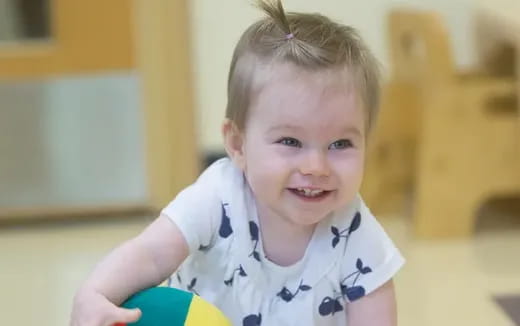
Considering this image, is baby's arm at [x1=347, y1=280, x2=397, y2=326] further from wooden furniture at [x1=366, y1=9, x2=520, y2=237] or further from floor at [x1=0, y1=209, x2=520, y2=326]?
wooden furniture at [x1=366, y1=9, x2=520, y2=237]

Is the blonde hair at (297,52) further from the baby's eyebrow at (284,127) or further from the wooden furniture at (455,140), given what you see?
the wooden furniture at (455,140)

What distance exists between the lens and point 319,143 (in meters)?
0.88

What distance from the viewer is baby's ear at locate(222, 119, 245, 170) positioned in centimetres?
94

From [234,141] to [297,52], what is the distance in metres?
0.12

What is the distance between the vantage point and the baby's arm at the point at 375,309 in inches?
37.9

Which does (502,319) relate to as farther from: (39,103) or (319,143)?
(39,103)

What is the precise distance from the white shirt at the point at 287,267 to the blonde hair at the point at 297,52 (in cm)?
10

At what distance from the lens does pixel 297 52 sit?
879mm

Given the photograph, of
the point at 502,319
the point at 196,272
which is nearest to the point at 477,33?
the point at 502,319

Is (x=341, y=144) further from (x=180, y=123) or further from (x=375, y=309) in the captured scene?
(x=180, y=123)

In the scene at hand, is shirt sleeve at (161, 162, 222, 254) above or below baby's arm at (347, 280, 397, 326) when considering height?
above

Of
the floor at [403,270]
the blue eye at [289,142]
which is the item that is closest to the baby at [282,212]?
the blue eye at [289,142]

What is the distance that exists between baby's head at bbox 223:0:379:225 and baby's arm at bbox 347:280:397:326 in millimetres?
106

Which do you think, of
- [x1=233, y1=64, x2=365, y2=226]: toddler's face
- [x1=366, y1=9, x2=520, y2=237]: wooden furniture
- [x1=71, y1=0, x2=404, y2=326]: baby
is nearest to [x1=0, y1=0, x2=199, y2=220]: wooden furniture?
[x1=366, y1=9, x2=520, y2=237]: wooden furniture
